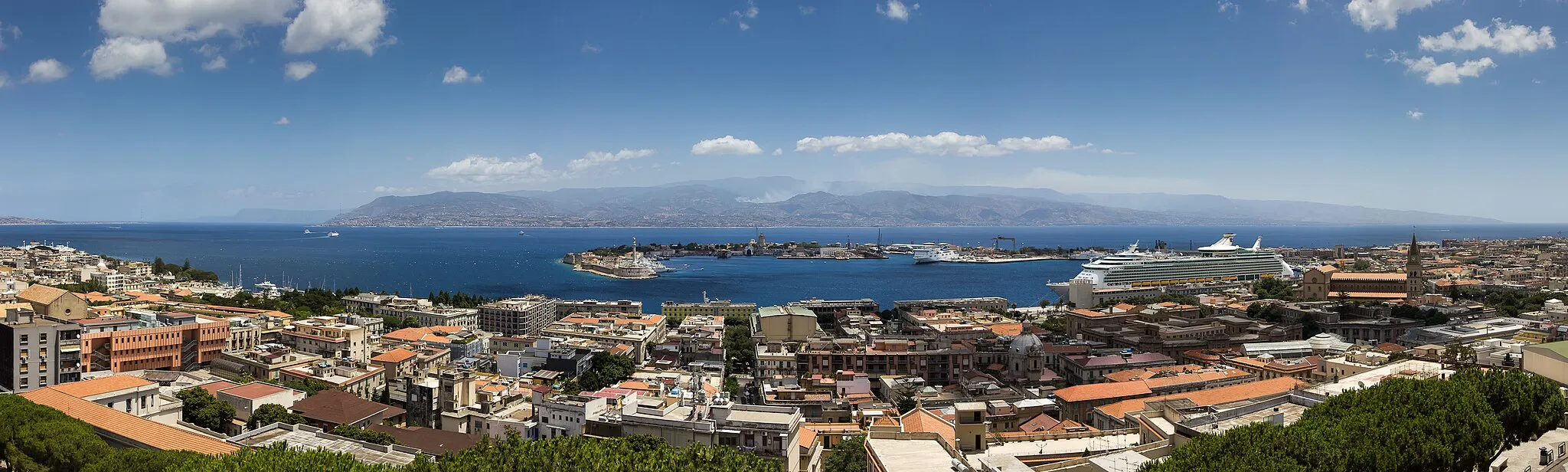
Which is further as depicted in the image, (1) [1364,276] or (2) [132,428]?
(1) [1364,276]

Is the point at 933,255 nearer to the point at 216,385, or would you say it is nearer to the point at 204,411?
the point at 216,385

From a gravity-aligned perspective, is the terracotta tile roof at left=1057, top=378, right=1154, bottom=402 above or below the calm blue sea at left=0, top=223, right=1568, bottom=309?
above

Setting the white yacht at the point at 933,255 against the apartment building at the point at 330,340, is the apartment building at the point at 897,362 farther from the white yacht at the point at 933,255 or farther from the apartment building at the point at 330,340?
the white yacht at the point at 933,255

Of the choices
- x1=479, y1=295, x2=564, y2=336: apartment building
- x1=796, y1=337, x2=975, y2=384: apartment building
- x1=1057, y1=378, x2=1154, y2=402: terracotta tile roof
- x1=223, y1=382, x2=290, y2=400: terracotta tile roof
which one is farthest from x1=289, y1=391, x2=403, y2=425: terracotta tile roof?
x1=479, y1=295, x2=564, y2=336: apartment building

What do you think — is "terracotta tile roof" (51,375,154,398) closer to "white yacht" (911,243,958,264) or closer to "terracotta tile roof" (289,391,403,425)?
"terracotta tile roof" (289,391,403,425)

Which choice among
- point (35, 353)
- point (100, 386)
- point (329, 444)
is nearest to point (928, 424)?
point (329, 444)

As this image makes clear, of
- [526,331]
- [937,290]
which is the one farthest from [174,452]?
[937,290]
